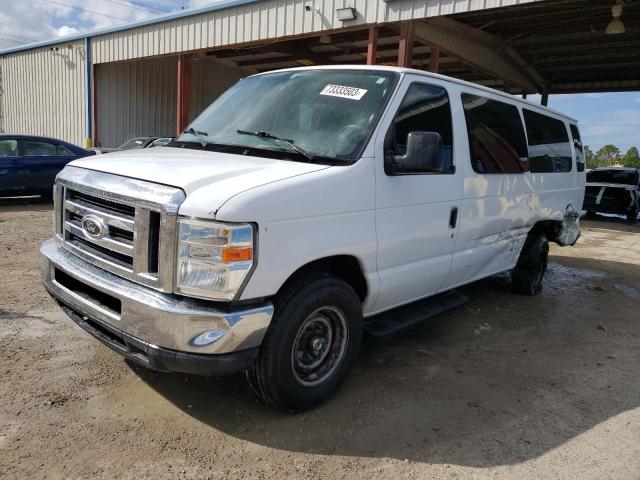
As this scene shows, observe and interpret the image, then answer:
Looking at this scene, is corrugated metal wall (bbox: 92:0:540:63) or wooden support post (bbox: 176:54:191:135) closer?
corrugated metal wall (bbox: 92:0:540:63)

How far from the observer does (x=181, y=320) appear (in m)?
2.49

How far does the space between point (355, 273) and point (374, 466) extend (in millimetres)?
1155

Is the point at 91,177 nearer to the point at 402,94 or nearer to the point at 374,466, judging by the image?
the point at 402,94

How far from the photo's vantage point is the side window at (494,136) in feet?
13.7

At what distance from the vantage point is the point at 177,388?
3334mm

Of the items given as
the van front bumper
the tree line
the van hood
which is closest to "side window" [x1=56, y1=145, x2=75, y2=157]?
the van hood

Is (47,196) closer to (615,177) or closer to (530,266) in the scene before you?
(530,266)

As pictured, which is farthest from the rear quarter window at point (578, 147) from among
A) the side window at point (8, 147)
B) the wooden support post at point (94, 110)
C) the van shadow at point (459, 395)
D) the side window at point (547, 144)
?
the wooden support post at point (94, 110)

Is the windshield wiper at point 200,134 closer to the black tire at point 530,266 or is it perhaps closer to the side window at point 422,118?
the side window at point 422,118

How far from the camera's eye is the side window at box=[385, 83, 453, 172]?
3.38 m

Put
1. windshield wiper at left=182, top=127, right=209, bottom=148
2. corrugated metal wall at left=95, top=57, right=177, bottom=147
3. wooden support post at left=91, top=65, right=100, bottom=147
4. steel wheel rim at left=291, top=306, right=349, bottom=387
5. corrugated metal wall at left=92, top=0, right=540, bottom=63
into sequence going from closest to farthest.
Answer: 1. steel wheel rim at left=291, top=306, right=349, bottom=387
2. windshield wiper at left=182, top=127, right=209, bottom=148
3. corrugated metal wall at left=92, top=0, right=540, bottom=63
4. wooden support post at left=91, top=65, right=100, bottom=147
5. corrugated metal wall at left=95, top=57, right=177, bottom=147

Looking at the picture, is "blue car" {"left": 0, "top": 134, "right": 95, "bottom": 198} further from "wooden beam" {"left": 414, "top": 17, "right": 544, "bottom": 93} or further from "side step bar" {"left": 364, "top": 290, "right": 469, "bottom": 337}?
"side step bar" {"left": 364, "top": 290, "right": 469, "bottom": 337}

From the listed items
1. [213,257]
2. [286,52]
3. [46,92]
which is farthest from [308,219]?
[46,92]

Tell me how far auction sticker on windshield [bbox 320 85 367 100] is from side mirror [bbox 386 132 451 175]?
51 centimetres
